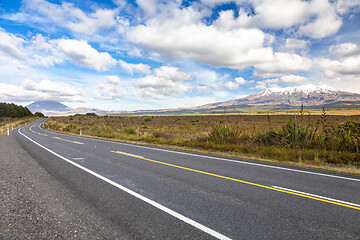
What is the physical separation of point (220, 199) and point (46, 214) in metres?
3.77

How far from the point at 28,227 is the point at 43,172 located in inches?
177

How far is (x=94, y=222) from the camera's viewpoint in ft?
12.7

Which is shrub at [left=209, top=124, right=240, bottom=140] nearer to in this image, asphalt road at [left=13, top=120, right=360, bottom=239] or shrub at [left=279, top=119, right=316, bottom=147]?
shrub at [left=279, top=119, right=316, bottom=147]

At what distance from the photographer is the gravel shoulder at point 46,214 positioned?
3.51m

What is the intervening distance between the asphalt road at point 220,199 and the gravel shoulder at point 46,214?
23cm

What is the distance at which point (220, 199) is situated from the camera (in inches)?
193

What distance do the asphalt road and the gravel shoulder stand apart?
23cm

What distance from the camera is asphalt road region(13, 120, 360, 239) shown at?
3578 mm

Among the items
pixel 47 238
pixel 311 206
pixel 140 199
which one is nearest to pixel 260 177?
pixel 311 206

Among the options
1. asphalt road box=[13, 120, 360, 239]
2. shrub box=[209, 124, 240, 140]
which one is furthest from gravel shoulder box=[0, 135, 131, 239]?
shrub box=[209, 124, 240, 140]

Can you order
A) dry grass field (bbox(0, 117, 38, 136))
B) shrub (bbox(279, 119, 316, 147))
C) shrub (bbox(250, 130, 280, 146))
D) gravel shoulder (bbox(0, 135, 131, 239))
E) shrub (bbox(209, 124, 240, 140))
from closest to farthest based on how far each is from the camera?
gravel shoulder (bbox(0, 135, 131, 239)) < shrub (bbox(279, 119, 316, 147)) < shrub (bbox(250, 130, 280, 146)) < shrub (bbox(209, 124, 240, 140)) < dry grass field (bbox(0, 117, 38, 136))

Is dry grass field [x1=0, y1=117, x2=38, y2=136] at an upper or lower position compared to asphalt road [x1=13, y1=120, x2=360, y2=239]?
upper

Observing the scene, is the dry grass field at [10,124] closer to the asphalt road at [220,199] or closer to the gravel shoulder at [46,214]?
the gravel shoulder at [46,214]

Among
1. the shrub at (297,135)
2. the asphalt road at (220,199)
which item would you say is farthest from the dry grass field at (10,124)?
the shrub at (297,135)
